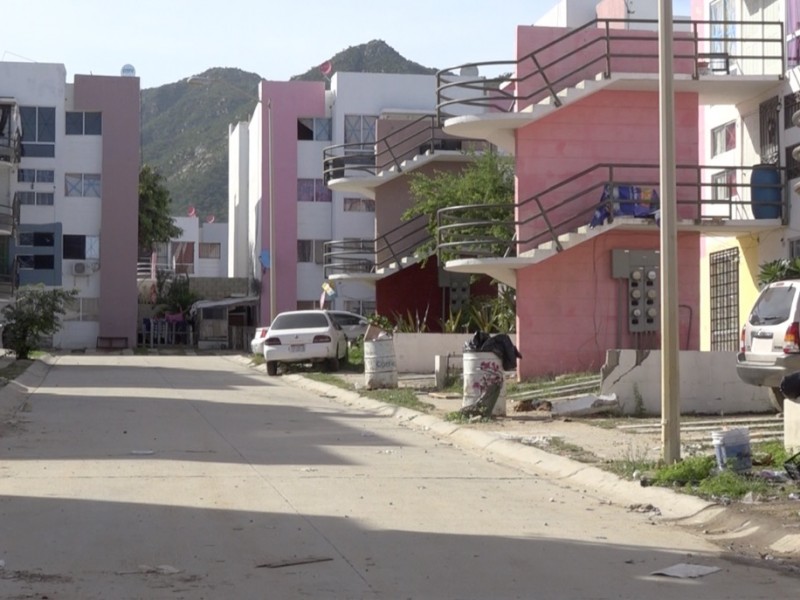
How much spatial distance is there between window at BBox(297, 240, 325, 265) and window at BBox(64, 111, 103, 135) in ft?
37.2

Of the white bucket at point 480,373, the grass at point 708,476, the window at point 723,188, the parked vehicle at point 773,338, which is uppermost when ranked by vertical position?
the window at point 723,188

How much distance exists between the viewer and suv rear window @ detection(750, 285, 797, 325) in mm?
17781

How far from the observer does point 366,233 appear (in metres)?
64.4

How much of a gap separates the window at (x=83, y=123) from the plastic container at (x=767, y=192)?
43.7m

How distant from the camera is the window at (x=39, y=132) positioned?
206ft

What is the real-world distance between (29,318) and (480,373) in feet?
87.7

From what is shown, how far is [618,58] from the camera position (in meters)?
28.5

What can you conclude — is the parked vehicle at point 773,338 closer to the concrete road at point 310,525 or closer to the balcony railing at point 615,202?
the concrete road at point 310,525

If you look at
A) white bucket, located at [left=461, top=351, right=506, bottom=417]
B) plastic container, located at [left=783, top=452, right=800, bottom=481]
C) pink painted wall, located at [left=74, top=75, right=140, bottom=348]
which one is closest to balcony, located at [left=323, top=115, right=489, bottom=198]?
pink painted wall, located at [left=74, top=75, right=140, bottom=348]

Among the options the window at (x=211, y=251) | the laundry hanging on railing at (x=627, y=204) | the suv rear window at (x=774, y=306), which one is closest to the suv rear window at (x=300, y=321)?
the laundry hanging on railing at (x=627, y=204)

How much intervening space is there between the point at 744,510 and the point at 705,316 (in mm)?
19281

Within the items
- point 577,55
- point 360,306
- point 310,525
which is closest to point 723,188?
point 577,55

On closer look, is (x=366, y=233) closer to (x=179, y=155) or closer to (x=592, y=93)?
(x=592, y=93)

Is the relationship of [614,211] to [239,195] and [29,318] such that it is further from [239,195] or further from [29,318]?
[239,195]
